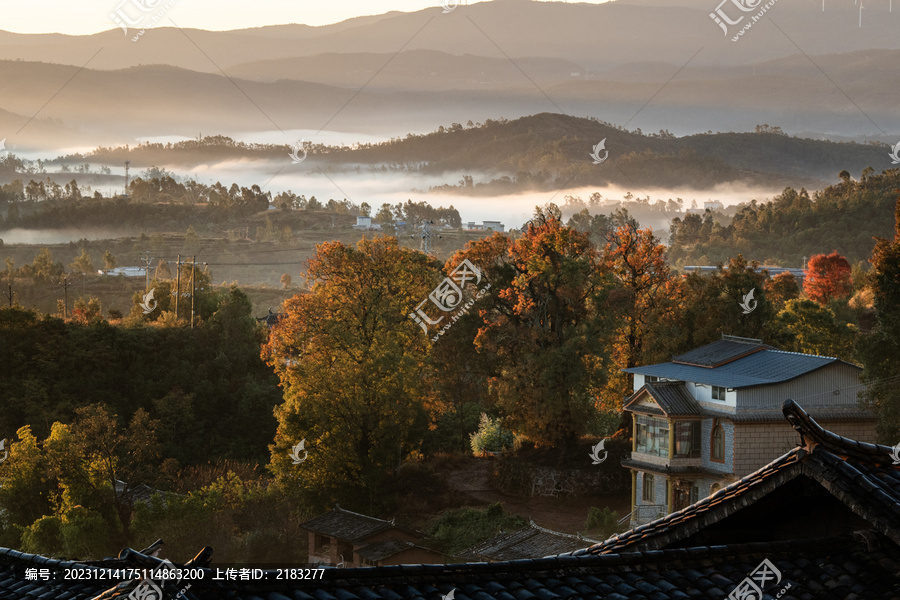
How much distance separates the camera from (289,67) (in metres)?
157

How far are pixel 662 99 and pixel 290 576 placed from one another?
179735 millimetres

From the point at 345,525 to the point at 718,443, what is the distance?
9.79 meters

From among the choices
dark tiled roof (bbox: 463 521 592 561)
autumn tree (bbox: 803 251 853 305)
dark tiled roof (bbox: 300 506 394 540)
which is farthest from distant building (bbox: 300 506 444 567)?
autumn tree (bbox: 803 251 853 305)

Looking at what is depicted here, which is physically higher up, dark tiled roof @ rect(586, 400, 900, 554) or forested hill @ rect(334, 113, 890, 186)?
forested hill @ rect(334, 113, 890, 186)

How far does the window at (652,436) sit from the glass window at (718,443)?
1.19 m

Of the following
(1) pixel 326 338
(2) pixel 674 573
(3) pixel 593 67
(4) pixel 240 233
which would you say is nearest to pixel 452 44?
(3) pixel 593 67

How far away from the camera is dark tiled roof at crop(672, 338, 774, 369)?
25500 mm

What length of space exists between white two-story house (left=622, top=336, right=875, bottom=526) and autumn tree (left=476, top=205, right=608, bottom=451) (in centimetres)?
361

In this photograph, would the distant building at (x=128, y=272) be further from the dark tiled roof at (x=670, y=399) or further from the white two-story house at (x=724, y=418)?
the white two-story house at (x=724, y=418)

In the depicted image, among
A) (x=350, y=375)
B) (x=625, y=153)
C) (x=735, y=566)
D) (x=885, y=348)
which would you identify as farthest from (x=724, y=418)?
(x=625, y=153)

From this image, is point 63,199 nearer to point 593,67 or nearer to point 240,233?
point 240,233

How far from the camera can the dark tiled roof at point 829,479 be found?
5.61m

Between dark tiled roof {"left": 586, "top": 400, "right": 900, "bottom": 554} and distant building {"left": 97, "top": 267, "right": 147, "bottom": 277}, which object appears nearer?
dark tiled roof {"left": 586, "top": 400, "right": 900, "bottom": 554}

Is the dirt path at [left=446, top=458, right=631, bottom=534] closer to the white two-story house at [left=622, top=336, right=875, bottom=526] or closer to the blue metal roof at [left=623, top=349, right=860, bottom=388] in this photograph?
the white two-story house at [left=622, top=336, right=875, bottom=526]
